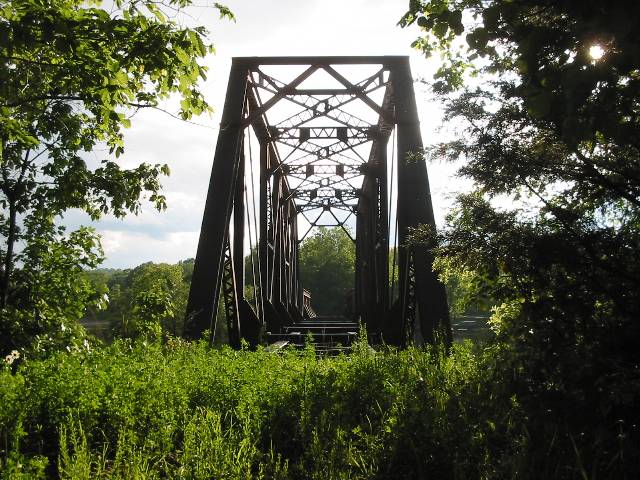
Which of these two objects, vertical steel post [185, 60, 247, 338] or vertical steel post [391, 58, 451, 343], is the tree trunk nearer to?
vertical steel post [185, 60, 247, 338]

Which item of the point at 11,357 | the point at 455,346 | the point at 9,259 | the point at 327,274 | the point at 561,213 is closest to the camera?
the point at 561,213

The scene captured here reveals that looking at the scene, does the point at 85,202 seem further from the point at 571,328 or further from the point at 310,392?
the point at 571,328

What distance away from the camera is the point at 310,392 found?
4.18 metres

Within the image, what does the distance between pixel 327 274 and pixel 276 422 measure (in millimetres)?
89678

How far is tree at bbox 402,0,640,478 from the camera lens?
96.5 inches

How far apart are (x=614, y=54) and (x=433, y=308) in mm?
5506

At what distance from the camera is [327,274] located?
93.4m

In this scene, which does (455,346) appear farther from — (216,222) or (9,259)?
(9,259)

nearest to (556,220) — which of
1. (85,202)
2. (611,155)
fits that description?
(611,155)

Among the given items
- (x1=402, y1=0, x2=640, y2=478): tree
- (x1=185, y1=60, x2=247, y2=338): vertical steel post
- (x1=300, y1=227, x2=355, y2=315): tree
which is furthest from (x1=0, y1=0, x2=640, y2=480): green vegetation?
(x1=300, y1=227, x2=355, y2=315): tree

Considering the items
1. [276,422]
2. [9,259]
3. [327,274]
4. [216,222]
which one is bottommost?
[276,422]

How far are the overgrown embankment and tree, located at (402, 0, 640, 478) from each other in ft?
0.69

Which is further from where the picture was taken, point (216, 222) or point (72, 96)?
point (216, 222)

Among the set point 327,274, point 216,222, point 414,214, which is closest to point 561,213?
point 414,214
